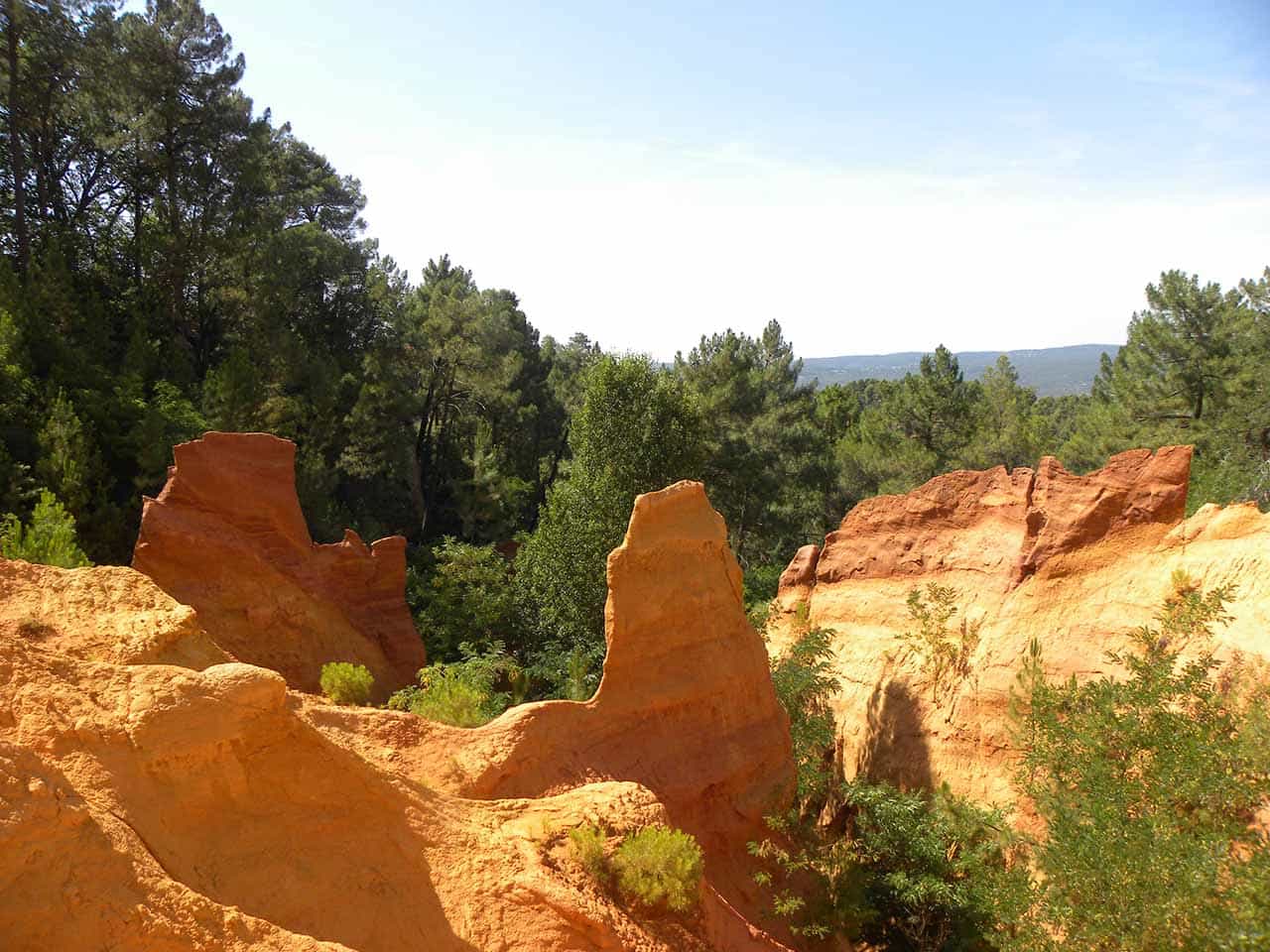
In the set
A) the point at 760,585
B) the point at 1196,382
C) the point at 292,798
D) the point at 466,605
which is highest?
the point at 1196,382

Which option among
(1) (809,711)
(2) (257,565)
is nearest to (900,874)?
(1) (809,711)

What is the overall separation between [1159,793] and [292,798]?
9.43m

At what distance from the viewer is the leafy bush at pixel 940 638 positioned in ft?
49.1

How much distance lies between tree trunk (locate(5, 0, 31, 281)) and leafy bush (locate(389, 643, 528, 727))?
18102 mm

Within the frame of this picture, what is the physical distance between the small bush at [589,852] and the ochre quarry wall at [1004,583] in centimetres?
825

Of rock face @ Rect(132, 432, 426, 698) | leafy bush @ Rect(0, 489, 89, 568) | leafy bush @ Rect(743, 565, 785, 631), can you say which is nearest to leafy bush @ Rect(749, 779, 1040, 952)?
rock face @ Rect(132, 432, 426, 698)

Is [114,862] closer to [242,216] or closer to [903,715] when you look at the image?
[903,715]

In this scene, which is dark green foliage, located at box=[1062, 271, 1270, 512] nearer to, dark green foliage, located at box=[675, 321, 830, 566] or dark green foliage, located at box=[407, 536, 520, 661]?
dark green foliage, located at box=[675, 321, 830, 566]

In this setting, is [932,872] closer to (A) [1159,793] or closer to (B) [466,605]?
(A) [1159,793]

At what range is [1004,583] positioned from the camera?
1512 cm

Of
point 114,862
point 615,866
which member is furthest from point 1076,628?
point 114,862

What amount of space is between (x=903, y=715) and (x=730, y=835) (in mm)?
5060

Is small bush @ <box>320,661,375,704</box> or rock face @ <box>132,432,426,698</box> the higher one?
rock face @ <box>132,432,426,698</box>

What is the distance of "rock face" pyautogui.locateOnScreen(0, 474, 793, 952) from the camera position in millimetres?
5664
